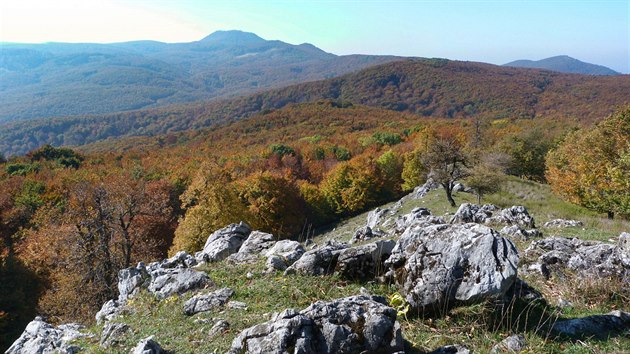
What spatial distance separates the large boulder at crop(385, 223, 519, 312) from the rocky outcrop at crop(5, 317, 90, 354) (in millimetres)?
8720

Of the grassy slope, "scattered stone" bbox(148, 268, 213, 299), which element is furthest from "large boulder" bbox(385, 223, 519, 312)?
"scattered stone" bbox(148, 268, 213, 299)

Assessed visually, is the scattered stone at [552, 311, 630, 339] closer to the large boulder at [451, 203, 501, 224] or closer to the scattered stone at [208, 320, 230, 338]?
the scattered stone at [208, 320, 230, 338]

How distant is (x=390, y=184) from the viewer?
7075cm

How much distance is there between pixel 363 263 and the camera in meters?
9.95

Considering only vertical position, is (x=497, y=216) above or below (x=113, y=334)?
below

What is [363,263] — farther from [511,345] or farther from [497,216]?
[497,216]

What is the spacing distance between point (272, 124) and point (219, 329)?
151 meters

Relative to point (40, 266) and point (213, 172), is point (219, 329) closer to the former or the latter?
point (40, 266)

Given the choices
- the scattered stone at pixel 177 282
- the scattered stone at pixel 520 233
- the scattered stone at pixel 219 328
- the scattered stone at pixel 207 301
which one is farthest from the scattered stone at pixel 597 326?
the scattered stone at pixel 177 282

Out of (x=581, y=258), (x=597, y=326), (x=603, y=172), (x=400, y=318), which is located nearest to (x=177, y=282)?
(x=400, y=318)

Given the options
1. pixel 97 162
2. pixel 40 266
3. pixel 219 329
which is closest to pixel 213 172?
pixel 40 266

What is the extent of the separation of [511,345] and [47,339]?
43.3 ft

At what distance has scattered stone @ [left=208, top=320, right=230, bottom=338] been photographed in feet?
26.1

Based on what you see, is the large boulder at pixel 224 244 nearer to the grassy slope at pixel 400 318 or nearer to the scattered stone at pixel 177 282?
the scattered stone at pixel 177 282
